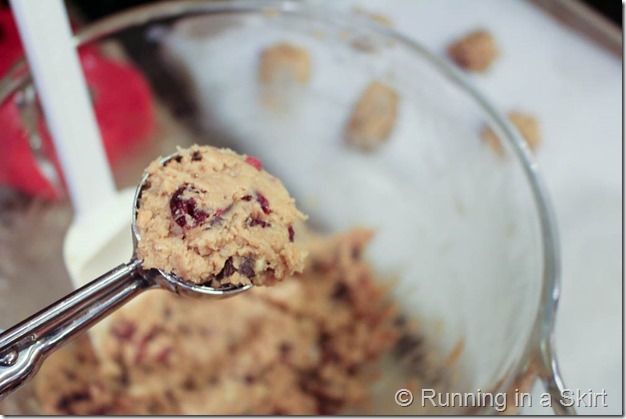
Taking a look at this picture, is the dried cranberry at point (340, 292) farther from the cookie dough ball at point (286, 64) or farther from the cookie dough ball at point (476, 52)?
the cookie dough ball at point (476, 52)

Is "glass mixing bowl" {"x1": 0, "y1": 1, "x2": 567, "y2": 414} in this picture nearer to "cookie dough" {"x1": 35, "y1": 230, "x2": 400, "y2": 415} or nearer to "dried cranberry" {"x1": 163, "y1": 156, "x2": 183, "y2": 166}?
"cookie dough" {"x1": 35, "y1": 230, "x2": 400, "y2": 415}

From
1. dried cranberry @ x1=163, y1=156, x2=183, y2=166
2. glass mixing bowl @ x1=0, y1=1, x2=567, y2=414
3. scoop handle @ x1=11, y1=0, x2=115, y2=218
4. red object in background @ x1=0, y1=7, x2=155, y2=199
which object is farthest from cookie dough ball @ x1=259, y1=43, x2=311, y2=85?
dried cranberry @ x1=163, y1=156, x2=183, y2=166

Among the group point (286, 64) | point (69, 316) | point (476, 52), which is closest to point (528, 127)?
point (476, 52)

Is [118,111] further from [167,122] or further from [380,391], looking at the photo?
[380,391]

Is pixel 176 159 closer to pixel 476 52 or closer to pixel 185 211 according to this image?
pixel 185 211

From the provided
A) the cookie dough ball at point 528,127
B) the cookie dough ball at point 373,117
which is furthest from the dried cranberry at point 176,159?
the cookie dough ball at point 528,127

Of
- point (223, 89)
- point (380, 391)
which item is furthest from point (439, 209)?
point (223, 89)
